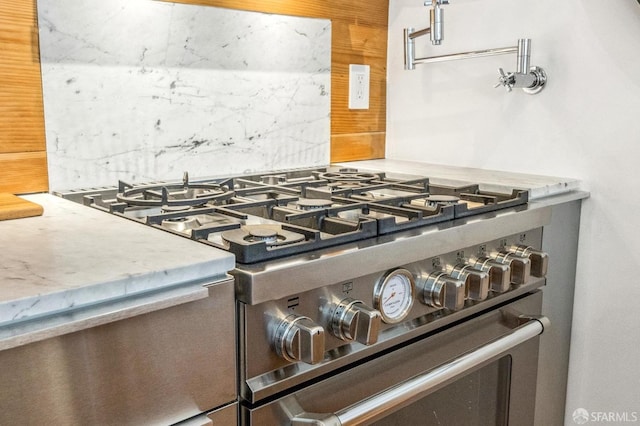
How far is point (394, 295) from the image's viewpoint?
3.06 feet

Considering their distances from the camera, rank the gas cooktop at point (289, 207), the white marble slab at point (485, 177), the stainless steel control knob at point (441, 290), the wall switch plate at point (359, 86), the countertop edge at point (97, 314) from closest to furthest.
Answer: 1. the countertop edge at point (97, 314)
2. the gas cooktop at point (289, 207)
3. the stainless steel control knob at point (441, 290)
4. the white marble slab at point (485, 177)
5. the wall switch plate at point (359, 86)

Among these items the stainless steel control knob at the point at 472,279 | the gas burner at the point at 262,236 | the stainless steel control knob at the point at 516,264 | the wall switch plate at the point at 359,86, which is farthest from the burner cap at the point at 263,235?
the wall switch plate at the point at 359,86

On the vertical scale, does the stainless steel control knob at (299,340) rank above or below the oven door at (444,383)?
above

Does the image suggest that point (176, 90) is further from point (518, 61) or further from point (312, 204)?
point (518, 61)

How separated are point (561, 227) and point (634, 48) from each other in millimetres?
432

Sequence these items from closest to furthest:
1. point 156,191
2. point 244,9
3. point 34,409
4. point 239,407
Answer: point 34,409, point 239,407, point 156,191, point 244,9

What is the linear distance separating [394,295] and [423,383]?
157 mm

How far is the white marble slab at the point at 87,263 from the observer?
0.59 metres

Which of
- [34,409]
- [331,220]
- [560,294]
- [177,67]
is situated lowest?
[560,294]

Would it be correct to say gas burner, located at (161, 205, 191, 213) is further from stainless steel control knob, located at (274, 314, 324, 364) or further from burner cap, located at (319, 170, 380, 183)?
burner cap, located at (319, 170, 380, 183)

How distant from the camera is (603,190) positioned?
4.57 ft

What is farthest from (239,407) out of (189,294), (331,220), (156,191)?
(156,191)

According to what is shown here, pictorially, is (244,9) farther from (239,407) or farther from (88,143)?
(239,407)

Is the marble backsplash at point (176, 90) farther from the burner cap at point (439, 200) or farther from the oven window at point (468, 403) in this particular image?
the oven window at point (468, 403)
